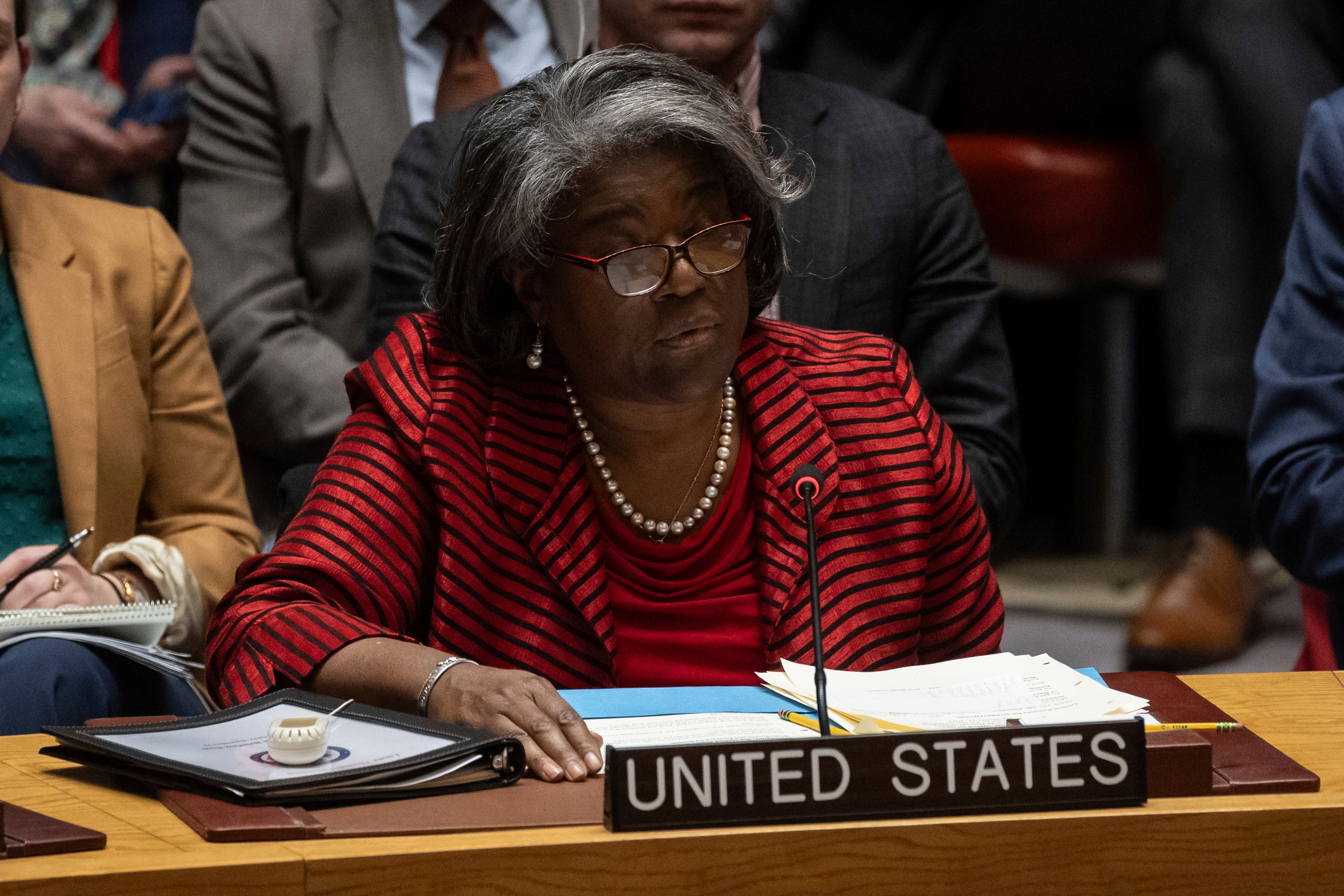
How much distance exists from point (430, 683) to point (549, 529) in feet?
1.07

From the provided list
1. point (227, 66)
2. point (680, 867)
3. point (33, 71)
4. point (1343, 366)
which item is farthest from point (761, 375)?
point (33, 71)

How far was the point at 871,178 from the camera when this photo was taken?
2.42 metres

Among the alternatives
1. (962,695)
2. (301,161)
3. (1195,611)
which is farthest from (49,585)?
(1195,611)

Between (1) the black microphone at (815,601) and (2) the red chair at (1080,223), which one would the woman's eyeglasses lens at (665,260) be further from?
(2) the red chair at (1080,223)

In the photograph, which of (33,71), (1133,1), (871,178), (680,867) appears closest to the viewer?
(680,867)

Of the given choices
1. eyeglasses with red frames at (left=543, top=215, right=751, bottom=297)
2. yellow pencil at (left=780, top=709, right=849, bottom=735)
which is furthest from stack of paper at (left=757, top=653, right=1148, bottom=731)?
eyeglasses with red frames at (left=543, top=215, right=751, bottom=297)

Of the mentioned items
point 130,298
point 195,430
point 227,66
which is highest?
point 227,66

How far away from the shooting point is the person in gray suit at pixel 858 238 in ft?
7.70

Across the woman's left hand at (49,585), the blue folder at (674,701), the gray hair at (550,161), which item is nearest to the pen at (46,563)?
the woman's left hand at (49,585)

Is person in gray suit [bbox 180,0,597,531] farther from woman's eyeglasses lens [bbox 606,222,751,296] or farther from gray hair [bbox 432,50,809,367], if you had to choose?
woman's eyeglasses lens [bbox 606,222,751,296]

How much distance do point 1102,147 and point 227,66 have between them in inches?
76.4

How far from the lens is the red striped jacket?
5.47ft

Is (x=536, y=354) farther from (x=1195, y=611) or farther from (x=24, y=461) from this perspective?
(x=1195, y=611)

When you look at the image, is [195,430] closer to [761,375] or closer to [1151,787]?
[761,375]
